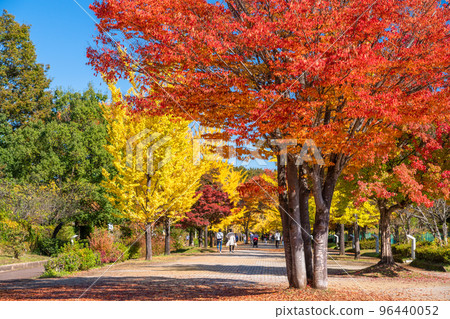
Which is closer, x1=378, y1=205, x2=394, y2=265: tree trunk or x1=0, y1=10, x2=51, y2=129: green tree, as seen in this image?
x1=378, y1=205, x2=394, y2=265: tree trunk

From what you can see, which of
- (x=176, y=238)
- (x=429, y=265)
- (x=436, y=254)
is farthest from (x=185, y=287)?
(x=176, y=238)

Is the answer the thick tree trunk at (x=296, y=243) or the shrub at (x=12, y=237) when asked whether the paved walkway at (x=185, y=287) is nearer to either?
the thick tree trunk at (x=296, y=243)

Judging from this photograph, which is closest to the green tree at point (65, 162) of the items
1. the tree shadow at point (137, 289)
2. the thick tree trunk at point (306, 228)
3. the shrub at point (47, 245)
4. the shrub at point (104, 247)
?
the shrub at point (47, 245)

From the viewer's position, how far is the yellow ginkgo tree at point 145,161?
73.1 feet

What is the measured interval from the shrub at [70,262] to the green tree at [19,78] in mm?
26099

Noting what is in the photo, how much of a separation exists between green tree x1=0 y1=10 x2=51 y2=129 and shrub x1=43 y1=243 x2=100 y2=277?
85.6 feet

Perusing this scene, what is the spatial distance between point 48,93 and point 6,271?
27928 mm

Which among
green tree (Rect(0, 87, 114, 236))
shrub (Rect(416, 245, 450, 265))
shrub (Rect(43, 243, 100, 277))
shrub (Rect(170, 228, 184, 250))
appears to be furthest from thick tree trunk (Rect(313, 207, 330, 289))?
shrub (Rect(170, 228, 184, 250))

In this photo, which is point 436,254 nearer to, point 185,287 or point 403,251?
point 403,251

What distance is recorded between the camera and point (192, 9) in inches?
353

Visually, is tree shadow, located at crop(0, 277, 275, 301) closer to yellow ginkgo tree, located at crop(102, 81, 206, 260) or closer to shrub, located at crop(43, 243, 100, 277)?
shrub, located at crop(43, 243, 100, 277)

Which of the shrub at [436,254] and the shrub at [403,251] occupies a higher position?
the shrub at [436,254]

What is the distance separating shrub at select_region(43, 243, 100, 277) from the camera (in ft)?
50.5

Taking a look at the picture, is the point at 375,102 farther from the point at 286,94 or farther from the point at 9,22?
the point at 9,22
